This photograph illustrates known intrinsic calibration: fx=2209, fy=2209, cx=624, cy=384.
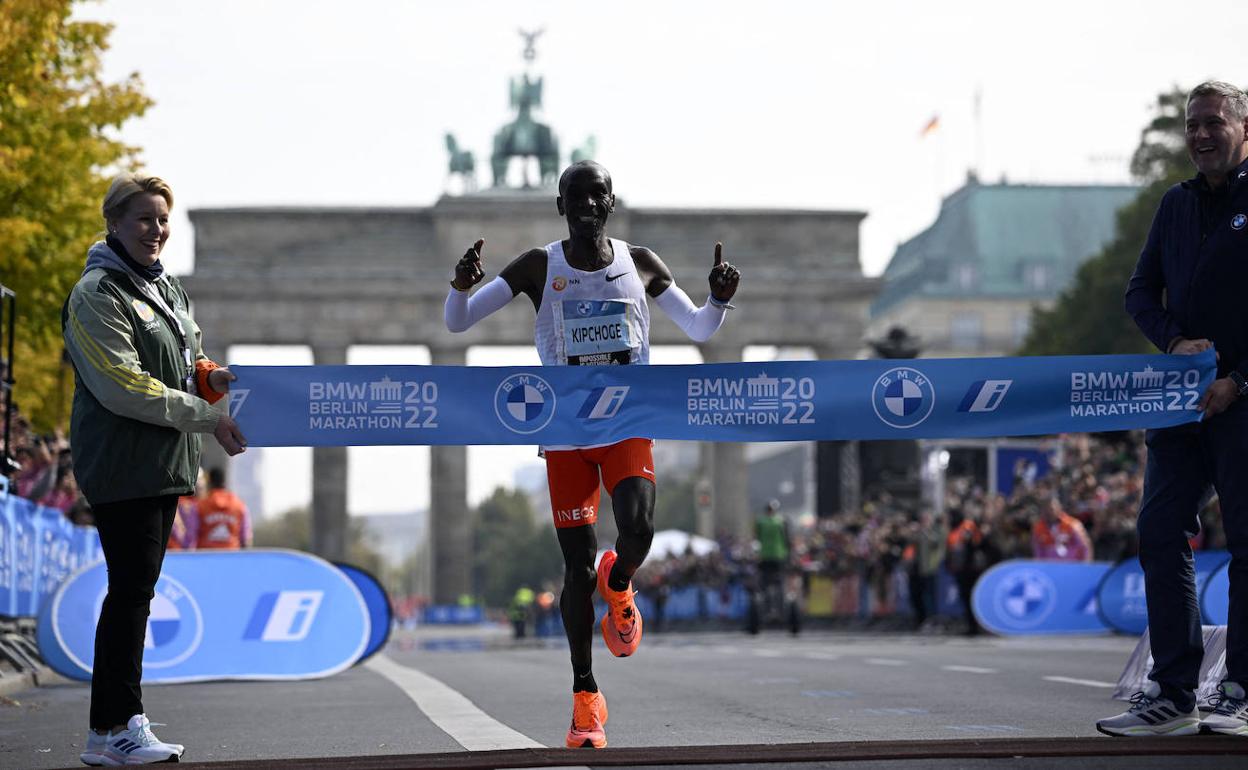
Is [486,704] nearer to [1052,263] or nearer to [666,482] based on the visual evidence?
[1052,263]

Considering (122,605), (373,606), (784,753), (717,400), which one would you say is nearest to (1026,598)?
(373,606)

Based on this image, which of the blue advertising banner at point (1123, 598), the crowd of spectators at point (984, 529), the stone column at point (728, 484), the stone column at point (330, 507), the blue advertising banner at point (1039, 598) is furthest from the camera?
the stone column at point (330, 507)

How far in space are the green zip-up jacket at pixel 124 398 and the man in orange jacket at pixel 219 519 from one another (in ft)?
36.2

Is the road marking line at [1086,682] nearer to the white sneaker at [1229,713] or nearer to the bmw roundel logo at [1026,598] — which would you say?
the white sneaker at [1229,713]

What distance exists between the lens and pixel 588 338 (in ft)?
24.9

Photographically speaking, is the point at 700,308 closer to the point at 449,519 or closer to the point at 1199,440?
the point at 1199,440

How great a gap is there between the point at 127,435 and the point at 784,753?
2.26m

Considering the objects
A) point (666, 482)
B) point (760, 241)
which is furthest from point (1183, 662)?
point (666, 482)

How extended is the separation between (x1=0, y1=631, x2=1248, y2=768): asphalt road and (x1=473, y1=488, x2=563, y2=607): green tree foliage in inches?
5050

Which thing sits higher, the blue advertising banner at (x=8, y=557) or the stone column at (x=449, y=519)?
the stone column at (x=449, y=519)

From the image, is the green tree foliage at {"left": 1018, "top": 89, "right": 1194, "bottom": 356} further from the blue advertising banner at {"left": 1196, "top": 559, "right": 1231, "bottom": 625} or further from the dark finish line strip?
the dark finish line strip

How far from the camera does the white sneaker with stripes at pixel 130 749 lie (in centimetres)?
679

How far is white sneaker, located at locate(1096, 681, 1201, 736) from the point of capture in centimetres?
701

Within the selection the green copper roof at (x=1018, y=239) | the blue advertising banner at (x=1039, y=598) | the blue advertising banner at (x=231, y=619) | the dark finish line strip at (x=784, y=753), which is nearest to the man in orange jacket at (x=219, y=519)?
the blue advertising banner at (x=231, y=619)
